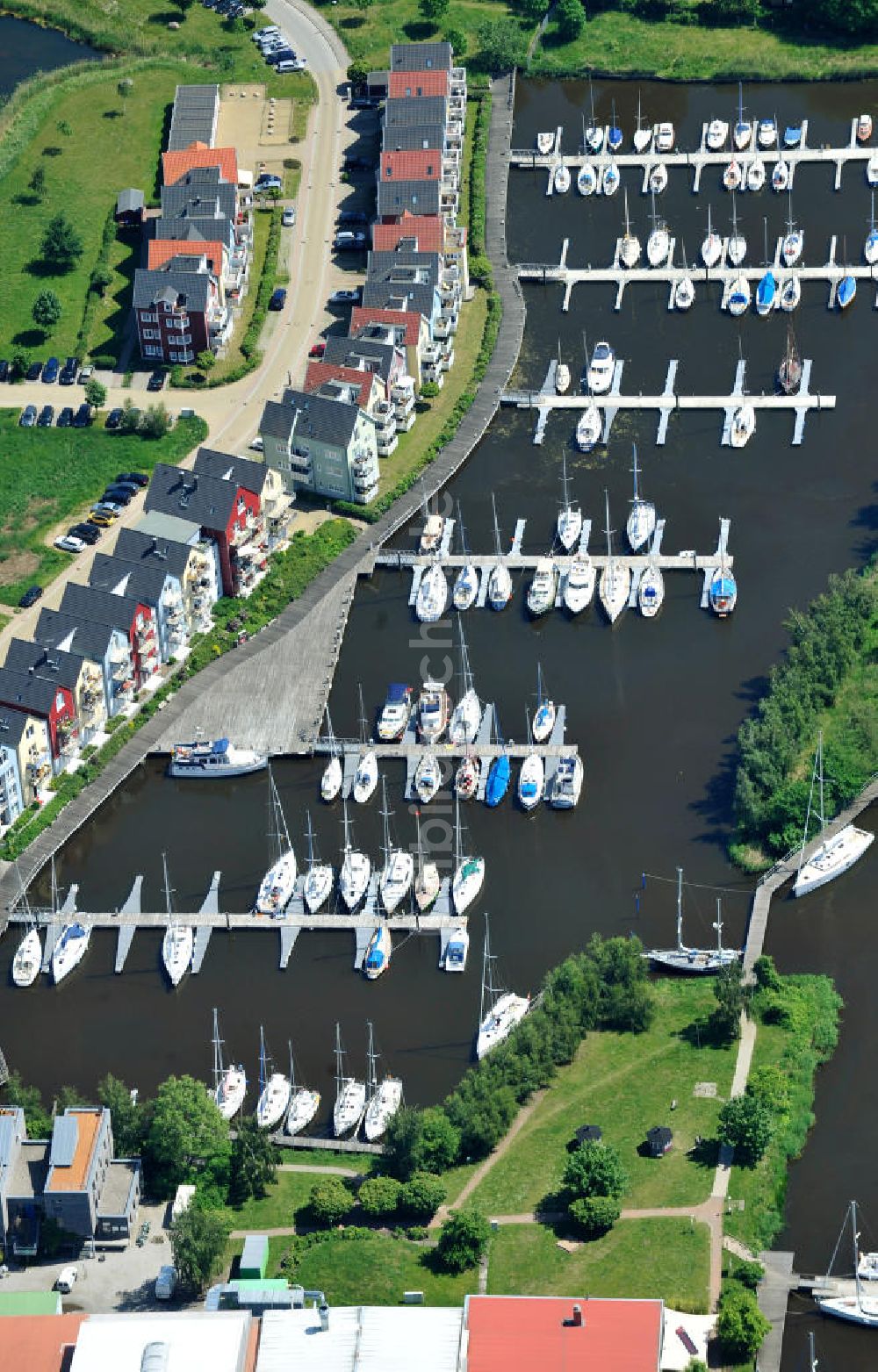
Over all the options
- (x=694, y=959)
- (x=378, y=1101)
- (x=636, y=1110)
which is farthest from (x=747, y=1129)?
(x=378, y=1101)

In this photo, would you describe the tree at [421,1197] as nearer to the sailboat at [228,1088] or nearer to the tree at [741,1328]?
the sailboat at [228,1088]

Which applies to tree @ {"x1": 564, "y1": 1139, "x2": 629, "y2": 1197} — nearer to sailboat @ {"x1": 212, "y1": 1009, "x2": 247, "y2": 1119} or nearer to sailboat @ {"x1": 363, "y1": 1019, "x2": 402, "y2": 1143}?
sailboat @ {"x1": 363, "y1": 1019, "x2": 402, "y2": 1143}

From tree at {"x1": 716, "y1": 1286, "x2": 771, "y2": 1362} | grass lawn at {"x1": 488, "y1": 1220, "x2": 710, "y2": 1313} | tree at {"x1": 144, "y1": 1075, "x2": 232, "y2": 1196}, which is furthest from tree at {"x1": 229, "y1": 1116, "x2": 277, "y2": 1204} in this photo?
tree at {"x1": 716, "y1": 1286, "x2": 771, "y2": 1362}

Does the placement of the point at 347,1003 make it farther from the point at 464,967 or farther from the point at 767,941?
the point at 767,941

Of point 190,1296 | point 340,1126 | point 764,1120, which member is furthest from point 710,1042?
point 190,1296

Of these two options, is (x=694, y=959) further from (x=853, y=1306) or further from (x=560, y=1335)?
(x=560, y=1335)
